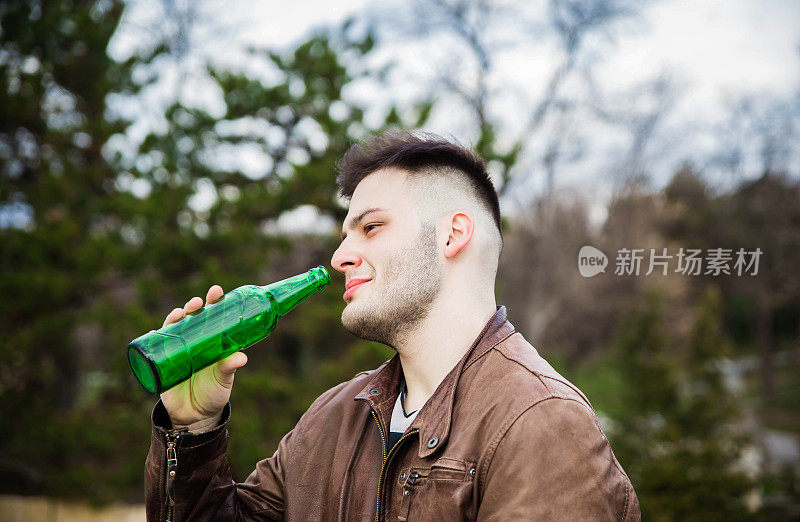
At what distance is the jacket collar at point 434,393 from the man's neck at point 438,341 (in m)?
0.05

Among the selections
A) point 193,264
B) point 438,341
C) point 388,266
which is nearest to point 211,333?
point 388,266

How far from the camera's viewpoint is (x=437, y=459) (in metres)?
1.69

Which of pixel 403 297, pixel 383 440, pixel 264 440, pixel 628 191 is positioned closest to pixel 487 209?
pixel 403 297

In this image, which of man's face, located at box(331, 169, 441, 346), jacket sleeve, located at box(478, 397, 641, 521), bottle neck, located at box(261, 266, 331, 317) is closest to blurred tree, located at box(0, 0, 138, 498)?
bottle neck, located at box(261, 266, 331, 317)

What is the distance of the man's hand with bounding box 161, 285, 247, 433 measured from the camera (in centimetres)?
194

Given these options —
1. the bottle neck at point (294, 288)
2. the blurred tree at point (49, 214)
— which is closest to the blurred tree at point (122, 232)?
the blurred tree at point (49, 214)

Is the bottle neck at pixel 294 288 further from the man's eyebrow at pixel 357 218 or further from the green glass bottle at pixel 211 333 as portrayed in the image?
the man's eyebrow at pixel 357 218

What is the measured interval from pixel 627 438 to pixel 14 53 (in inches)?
345

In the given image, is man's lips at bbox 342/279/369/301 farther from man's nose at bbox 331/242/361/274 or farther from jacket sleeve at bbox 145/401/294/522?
jacket sleeve at bbox 145/401/294/522

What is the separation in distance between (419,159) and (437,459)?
1036 millimetres

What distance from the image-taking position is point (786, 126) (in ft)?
27.1

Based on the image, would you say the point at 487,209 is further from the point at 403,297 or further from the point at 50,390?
the point at 50,390

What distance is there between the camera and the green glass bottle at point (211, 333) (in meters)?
1.84

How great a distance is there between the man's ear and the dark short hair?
0.19 m
